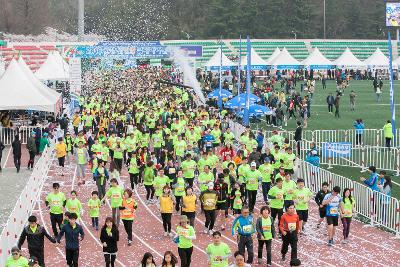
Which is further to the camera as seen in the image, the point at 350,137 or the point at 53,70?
the point at 53,70

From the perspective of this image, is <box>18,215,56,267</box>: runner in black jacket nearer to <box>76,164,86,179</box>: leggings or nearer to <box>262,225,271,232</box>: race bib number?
<box>262,225,271,232</box>: race bib number

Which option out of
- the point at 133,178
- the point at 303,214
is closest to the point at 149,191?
the point at 133,178

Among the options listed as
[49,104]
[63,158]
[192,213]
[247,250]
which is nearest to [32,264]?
[247,250]

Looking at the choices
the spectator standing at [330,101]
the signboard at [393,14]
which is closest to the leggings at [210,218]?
the spectator standing at [330,101]

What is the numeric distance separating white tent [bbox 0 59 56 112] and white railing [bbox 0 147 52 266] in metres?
4.97

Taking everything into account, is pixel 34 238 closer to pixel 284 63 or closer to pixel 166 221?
pixel 166 221

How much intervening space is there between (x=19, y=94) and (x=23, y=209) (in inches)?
587

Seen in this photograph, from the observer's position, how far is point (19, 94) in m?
34.0

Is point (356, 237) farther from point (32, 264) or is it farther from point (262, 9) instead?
point (262, 9)

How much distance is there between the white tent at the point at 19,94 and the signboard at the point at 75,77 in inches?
414

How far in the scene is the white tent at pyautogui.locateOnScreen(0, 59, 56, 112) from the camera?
3359 centimetres

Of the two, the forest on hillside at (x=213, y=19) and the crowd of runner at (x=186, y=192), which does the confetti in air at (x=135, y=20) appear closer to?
the forest on hillside at (x=213, y=19)

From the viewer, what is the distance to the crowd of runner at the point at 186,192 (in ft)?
51.2

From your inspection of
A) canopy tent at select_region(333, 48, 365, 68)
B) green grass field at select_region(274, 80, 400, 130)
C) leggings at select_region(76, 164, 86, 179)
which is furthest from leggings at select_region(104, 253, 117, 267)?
canopy tent at select_region(333, 48, 365, 68)
